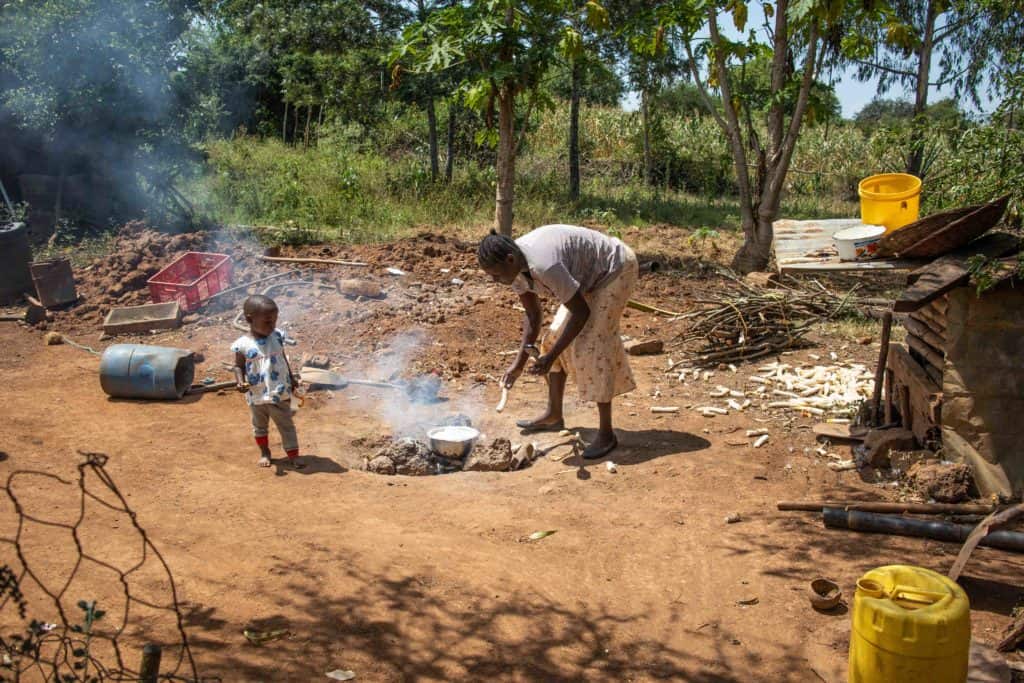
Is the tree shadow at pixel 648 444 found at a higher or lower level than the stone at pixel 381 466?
higher

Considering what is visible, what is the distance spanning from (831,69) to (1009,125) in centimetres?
1387

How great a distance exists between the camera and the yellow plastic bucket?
4961 mm

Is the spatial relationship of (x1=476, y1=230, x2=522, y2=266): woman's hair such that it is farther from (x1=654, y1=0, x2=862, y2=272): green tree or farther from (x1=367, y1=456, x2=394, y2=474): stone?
(x1=654, y1=0, x2=862, y2=272): green tree

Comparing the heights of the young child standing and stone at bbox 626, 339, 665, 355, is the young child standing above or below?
above

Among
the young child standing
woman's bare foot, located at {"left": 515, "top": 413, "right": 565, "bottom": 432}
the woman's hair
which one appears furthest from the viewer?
woman's bare foot, located at {"left": 515, "top": 413, "right": 565, "bottom": 432}

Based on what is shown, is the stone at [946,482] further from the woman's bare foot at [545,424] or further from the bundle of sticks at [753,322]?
the bundle of sticks at [753,322]

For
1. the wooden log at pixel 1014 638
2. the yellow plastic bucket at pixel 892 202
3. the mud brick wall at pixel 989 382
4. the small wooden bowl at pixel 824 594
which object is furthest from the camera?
the yellow plastic bucket at pixel 892 202

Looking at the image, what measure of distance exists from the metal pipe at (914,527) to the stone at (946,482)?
15.4 inches

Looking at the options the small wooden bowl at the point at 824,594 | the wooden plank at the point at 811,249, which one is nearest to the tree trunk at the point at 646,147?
the wooden plank at the point at 811,249

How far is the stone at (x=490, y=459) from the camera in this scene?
5.65m

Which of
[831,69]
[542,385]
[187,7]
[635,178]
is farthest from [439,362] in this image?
[831,69]

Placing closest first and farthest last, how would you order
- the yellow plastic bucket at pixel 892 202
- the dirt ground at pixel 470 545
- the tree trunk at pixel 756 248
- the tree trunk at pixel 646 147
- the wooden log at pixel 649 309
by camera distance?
1. the dirt ground at pixel 470 545
2. the yellow plastic bucket at pixel 892 202
3. the wooden log at pixel 649 309
4. the tree trunk at pixel 756 248
5. the tree trunk at pixel 646 147

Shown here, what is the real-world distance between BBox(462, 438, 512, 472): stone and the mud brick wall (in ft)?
8.89

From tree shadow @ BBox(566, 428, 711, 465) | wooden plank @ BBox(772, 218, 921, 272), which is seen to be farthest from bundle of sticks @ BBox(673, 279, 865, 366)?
tree shadow @ BBox(566, 428, 711, 465)
